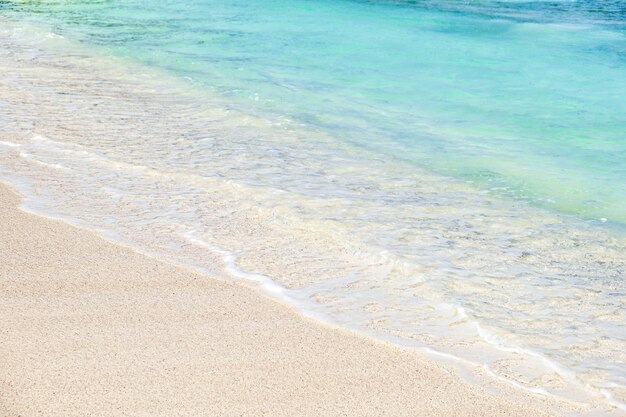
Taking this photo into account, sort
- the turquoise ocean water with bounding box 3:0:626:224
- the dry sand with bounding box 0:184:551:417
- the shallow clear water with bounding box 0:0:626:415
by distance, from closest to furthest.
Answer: the dry sand with bounding box 0:184:551:417
the shallow clear water with bounding box 0:0:626:415
the turquoise ocean water with bounding box 3:0:626:224

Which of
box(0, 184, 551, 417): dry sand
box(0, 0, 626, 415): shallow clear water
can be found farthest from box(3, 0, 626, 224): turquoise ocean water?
box(0, 184, 551, 417): dry sand

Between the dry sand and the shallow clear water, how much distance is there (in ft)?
1.00

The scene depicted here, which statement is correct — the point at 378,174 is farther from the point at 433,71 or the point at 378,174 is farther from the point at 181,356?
the point at 433,71

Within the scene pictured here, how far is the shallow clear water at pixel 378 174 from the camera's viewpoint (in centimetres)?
413

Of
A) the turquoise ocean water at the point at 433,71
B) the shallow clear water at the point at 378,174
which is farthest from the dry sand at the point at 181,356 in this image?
the turquoise ocean water at the point at 433,71

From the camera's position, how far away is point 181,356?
339 cm

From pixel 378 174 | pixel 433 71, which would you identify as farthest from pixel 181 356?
pixel 433 71

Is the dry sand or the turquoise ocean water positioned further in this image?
the turquoise ocean water

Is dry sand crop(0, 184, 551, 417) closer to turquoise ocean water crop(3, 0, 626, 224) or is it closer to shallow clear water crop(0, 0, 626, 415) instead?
shallow clear water crop(0, 0, 626, 415)

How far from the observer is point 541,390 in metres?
3.38

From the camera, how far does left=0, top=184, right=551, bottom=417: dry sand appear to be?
3.05 meters

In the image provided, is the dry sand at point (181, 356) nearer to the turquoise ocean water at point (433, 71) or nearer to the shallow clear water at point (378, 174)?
the shallow clear water at point (378, 174)

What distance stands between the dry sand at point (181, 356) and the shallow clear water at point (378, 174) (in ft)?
1.00

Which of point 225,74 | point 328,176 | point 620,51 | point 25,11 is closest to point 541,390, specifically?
point 328,176
